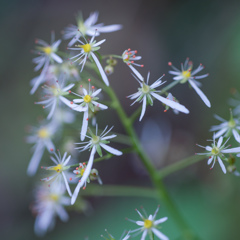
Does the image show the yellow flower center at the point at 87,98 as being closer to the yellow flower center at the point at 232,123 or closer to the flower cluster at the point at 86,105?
the flower cluster at the point at 86,105

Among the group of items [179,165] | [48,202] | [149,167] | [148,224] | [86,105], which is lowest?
[148,224]

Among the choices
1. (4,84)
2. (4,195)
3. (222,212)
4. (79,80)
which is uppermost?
(4,84)

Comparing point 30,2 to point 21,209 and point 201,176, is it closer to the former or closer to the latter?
point 21,209

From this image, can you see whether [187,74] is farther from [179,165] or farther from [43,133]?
[43,133]

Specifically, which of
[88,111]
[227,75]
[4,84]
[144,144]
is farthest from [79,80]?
[4,84]

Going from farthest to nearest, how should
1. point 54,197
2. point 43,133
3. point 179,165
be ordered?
point 54,197 < point 43,133 < point 179,165

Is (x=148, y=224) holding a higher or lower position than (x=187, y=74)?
lower

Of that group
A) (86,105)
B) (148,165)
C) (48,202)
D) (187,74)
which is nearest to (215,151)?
(187,74)

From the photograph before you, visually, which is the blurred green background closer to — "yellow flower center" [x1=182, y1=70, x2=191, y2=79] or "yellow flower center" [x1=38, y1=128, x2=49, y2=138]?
"yellow flower center" [x1=38, y1=128, x2=49, y2=138]

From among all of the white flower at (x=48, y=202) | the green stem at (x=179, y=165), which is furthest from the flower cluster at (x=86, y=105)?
the green stem at (x=179, y=165)
